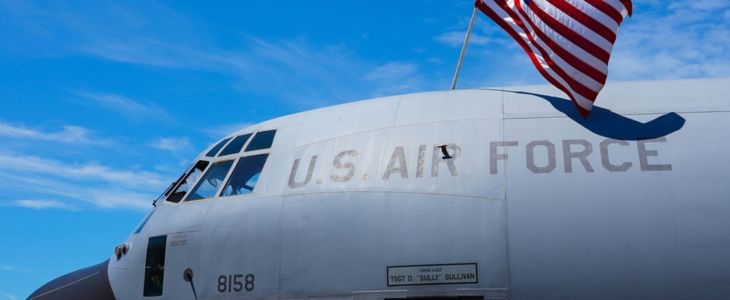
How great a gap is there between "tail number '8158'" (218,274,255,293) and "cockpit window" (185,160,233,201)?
1.48 m

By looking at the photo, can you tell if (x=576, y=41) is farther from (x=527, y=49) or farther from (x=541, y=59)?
(x=527, y=49)

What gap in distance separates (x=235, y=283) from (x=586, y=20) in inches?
246

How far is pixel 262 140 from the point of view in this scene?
13461mm

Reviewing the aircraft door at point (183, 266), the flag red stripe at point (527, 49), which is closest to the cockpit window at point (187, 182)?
the aircraft door at point (183, 266)

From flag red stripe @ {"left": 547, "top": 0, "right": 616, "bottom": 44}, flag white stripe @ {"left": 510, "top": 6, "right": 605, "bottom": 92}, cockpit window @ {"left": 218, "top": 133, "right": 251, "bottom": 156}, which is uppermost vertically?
flag red stripe @ {"left": 547, "top": 0, "right": 616, "bottom": 44}

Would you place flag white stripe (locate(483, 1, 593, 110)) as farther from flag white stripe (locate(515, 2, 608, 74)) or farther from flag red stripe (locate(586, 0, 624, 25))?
flag red stripe (locate(586, 0, 624, 25))

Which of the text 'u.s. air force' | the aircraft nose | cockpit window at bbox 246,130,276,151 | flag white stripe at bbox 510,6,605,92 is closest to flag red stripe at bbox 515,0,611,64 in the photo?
flag white stripe at bbox 510,6,605,92

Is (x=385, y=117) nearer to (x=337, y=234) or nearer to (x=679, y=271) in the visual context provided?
(x=337, y=234)

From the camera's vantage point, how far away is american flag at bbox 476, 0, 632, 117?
39.5ft

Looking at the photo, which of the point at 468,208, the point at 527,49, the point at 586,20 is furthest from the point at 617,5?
the point at 468,208

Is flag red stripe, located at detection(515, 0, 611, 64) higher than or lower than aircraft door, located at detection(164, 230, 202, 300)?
higher

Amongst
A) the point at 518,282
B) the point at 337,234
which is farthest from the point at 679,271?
the point at 337,234

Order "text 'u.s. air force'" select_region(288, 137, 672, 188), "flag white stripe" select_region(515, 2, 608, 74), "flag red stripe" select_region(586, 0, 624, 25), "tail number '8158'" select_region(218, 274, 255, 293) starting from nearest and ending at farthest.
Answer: "text 'u.s. air force'" select_region(288, 137, 672, 188) < "tail number '8158'" select_region(218, 274, 255, 293) < "flag white stripe" select_region(515, 2, 608, 74) < "flag red stripe" select_region(586, 0, 624, 25)

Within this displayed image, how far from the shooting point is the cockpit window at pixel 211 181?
42.8 ft
